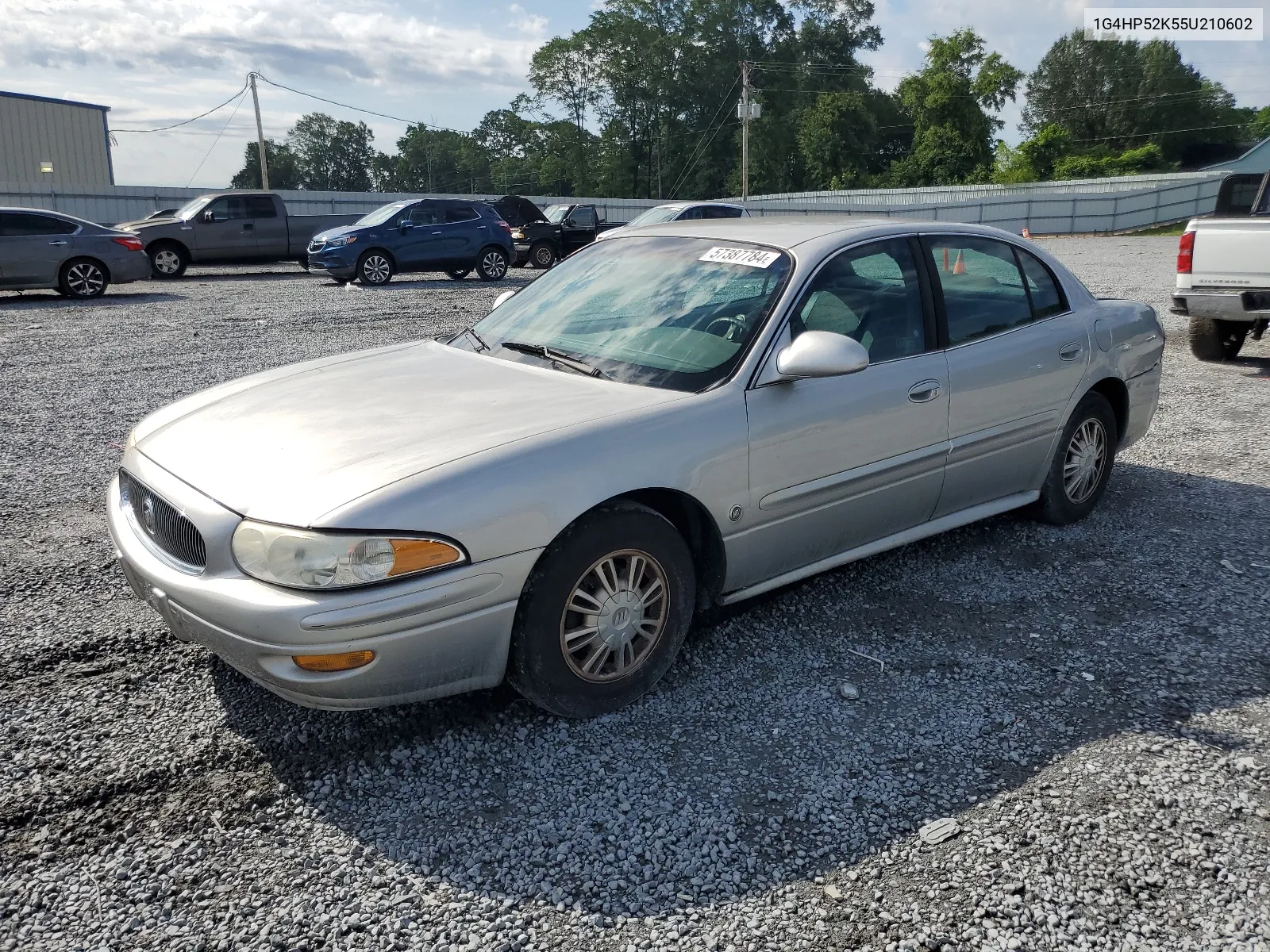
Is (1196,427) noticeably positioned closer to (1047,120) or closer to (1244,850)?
(1244,850)

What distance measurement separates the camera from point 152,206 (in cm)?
2955

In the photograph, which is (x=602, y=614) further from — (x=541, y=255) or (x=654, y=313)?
(x=541, y=255)

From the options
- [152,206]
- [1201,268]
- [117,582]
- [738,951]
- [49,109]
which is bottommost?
[738,951]

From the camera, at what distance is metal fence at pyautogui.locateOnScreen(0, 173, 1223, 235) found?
28.5 meters

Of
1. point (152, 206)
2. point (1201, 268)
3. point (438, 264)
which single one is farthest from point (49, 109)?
point (1201, 268)

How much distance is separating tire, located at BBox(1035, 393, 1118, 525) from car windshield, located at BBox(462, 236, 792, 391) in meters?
1.97

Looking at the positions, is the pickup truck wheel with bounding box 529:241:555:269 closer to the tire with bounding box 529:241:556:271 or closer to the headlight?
the tire with bounding box 529:241:556:271

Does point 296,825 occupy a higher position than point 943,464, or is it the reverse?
point 943,464

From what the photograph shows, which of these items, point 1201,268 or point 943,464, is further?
point 1201,268

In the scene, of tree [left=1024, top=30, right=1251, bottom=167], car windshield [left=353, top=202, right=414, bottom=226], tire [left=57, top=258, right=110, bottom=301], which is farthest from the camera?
tree [left=1024, top=30, right=1251, bottom=167]

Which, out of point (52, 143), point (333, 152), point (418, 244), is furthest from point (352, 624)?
point (333, 152)

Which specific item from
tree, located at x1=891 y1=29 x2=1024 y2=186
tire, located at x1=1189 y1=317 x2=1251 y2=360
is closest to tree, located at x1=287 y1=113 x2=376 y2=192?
tree, located at x1=891 y1=29 x2=1024 y2=186

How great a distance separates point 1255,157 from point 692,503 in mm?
78255

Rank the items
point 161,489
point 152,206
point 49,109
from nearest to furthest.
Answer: point 161,489 < point 152,206 < point 49,109
